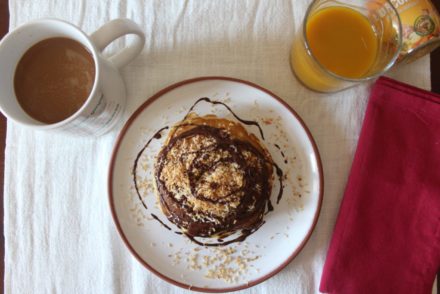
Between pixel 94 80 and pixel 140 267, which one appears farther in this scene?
pixel 140 267

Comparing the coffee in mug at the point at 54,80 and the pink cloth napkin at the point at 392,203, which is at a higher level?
the coffee in mug at the point at 54,80

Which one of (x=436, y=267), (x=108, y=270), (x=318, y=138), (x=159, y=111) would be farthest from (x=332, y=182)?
(x=108, y=270)

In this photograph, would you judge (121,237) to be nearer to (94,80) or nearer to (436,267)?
(94,80)

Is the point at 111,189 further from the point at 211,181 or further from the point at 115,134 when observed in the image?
the point at 211,181

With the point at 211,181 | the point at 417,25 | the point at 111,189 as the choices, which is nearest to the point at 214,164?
the point at 211,181

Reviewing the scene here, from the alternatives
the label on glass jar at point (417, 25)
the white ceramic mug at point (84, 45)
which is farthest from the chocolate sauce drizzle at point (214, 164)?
the label on glass jar at point (417, 25)

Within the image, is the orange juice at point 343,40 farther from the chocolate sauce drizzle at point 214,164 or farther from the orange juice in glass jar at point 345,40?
the chocolate sauce drizzle at point 214,164

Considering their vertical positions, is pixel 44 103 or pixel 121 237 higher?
pixel 44 103
